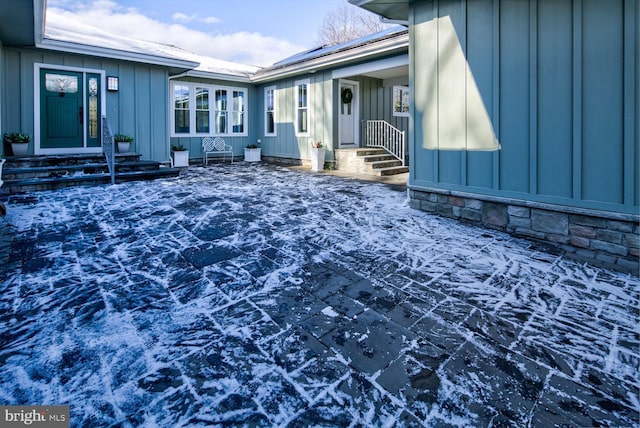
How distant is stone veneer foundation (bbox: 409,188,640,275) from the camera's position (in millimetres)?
3262

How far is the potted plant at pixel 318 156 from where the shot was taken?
934 centimetres

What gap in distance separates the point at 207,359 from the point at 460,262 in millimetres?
2256

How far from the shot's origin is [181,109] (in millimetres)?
10578

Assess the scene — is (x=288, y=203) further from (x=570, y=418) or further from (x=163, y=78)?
(x=163, y=78)

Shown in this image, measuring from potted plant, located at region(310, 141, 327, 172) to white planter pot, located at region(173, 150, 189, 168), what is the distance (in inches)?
128

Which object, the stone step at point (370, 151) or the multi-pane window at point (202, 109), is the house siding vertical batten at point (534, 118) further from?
the multi-pane window at point (202, 109)

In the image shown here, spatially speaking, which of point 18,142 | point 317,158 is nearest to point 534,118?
point 317,158

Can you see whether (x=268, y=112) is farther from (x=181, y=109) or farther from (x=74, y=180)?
(x=74, y=180)

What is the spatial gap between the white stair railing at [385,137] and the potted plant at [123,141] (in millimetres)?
5749

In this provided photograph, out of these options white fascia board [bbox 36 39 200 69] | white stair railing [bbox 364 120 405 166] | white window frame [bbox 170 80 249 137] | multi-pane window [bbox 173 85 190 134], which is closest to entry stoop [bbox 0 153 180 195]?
white fascia board [bbox 36 39 200 69]

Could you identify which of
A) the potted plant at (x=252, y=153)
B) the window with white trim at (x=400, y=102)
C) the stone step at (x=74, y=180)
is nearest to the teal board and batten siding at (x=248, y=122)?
the potted plant at (x=252, y=153)

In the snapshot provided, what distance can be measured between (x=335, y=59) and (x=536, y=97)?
559 centimetres

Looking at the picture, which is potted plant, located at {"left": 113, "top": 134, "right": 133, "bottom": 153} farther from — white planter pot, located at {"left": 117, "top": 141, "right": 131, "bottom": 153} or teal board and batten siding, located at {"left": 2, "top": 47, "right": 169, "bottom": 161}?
teal board and batten siding, located at {"left": 2, "top": 47, "right": 169, "bottom": 161}

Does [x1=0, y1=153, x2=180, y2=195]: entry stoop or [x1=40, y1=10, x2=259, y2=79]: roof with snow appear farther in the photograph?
[x1=40, y1=10, x2=259, y2=79]: roof with snow
